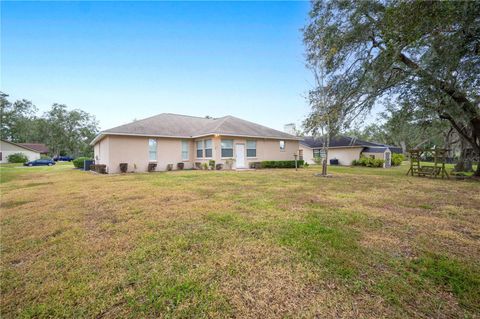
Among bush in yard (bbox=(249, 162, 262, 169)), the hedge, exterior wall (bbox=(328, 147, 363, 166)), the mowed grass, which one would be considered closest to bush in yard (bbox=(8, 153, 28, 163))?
bush in yard (bbox=(249, 162, 262, 169))

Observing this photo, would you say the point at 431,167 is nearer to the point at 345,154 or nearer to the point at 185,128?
the point at 345,154

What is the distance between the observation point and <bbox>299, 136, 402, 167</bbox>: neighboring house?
872 inches

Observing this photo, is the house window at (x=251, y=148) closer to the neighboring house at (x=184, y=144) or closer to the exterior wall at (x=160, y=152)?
the neighboring house at (x=184, y=144)

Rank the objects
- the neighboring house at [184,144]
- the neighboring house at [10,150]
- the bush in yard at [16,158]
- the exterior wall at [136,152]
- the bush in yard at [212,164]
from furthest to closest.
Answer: the neighboring house at [10,150], the bush in yard at [16,158], the bush in yard at [212,164], the neighboring house at [184,144], the exterior wall at [136,152]

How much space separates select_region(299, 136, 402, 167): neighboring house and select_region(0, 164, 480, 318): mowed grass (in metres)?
18.7

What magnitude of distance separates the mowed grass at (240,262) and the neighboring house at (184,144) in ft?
33.2

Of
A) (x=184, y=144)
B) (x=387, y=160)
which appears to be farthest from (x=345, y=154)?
(x=184, y=144)

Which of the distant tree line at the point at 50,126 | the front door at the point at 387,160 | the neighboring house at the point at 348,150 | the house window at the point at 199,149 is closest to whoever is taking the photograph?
the house window at the point at 199,149

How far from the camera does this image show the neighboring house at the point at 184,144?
47.3ft

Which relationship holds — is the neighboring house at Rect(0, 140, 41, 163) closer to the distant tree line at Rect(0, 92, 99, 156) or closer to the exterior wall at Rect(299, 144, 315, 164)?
the distant tree line at Rect(0, 92, 99, 156)

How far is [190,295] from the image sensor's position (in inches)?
79.0

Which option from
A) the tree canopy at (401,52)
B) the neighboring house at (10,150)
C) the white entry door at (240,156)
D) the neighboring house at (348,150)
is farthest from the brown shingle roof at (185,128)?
the neighboring house at (10,150)

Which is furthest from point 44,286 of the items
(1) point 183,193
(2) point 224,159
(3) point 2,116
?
(3) point 2,116

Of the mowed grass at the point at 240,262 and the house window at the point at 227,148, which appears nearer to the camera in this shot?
the mowed grass at the point at 240,262
